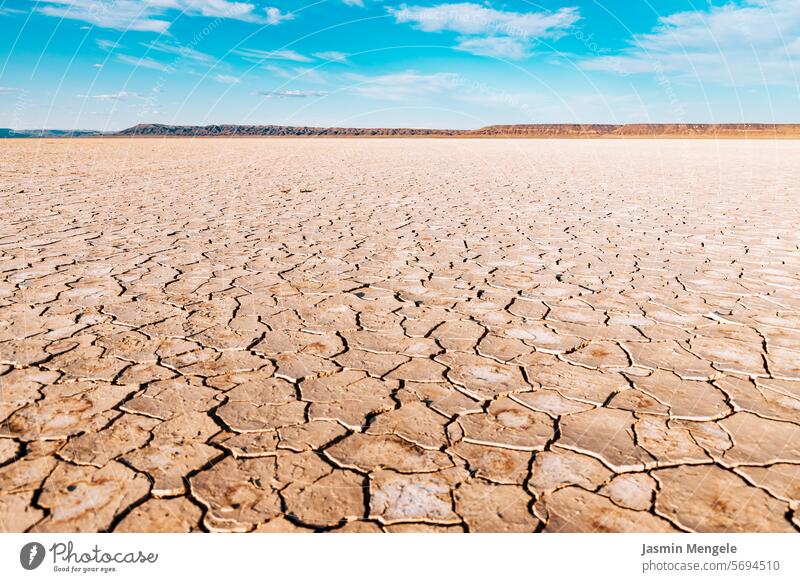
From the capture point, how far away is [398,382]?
6.97 ft

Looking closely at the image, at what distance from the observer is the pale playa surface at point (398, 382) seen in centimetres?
144

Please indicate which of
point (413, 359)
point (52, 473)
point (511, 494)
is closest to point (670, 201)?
point (413, 359)

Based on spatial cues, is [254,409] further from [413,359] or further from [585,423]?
[585,423]

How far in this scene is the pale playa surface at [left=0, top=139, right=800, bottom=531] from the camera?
144cm
